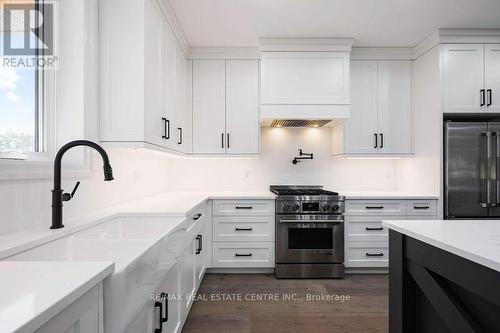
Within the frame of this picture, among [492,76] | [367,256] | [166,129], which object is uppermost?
[492,76]

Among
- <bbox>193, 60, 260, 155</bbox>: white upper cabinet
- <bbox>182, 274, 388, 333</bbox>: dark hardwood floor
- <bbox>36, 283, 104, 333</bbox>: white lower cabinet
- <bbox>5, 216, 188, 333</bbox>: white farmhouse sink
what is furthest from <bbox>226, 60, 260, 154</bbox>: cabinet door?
<bbox>36, 283, 104, 333</bbox>: white lower cabinet

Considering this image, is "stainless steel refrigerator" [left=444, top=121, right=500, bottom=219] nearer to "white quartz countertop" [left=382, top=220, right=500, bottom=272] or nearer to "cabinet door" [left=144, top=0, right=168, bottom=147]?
"white quartz countertop" [left=382, top=220, right=500, bottom=272]

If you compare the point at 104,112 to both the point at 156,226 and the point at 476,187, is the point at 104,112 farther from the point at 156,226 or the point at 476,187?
the point at 476,187

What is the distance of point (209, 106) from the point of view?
3.12m

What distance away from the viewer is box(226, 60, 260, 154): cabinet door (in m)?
3.10

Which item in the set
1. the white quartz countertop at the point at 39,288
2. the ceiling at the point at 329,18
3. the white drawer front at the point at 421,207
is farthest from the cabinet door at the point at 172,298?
the white drawer front at the point at 421,207

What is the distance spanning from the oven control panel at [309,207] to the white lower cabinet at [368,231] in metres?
0.18

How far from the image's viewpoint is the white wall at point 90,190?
1164 mm

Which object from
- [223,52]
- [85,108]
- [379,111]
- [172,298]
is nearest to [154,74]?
[85,108]

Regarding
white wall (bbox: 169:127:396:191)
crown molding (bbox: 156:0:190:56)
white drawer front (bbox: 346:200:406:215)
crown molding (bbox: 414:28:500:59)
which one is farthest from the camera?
white wall (bbox: 169:127:396:191)

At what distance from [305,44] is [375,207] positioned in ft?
6.38

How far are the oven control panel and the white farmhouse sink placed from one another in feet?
4.47

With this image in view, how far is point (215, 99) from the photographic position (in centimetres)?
312

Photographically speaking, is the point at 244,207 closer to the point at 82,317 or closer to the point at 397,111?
the point at 397,111
